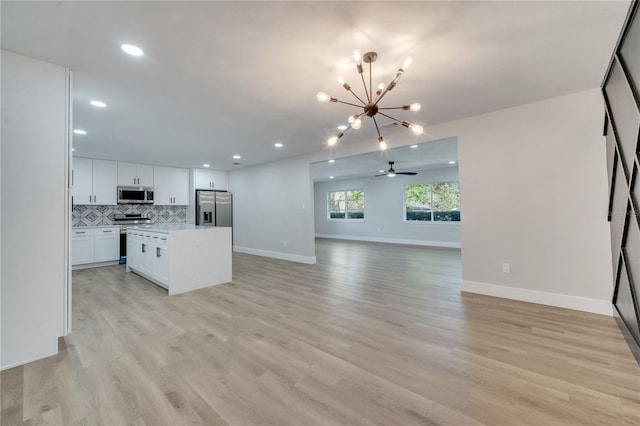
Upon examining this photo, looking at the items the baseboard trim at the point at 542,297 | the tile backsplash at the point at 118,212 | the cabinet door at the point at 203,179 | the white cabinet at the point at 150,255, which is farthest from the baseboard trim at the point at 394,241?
the white cabinet at the point at 150,255

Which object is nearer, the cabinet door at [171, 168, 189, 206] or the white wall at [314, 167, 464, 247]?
the cabinet door at [171, 168, 189, 206]

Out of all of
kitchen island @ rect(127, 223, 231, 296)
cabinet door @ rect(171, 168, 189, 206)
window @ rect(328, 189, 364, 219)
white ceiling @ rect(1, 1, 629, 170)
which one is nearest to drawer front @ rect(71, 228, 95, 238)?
kitchen island @ rect(127, 223, 231, 296)

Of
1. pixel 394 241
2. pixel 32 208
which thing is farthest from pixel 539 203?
pixel 394 241

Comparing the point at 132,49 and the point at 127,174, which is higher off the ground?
the point at 132,49

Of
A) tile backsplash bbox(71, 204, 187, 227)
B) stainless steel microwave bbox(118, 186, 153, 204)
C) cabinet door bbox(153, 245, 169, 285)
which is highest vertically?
stainless steel microwave bbox(118, 186, 153, 204)

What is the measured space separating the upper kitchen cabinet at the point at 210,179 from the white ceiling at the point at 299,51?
4.02 m

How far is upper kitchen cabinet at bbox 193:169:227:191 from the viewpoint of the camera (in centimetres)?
784

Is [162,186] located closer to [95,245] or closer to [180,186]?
[180,186]

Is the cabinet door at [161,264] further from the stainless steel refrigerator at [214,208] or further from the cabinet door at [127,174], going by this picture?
the stainless steel refrigerator at [214,208]

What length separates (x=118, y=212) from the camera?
6855 mm

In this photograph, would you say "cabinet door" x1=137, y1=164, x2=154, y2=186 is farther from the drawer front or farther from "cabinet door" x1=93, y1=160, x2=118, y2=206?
the drawer front

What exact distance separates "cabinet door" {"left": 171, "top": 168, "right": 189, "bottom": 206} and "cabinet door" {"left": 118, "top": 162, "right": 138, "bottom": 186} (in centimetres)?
92

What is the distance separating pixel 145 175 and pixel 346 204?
7250 mm

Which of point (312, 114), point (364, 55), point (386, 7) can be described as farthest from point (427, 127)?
point (386, 7)
